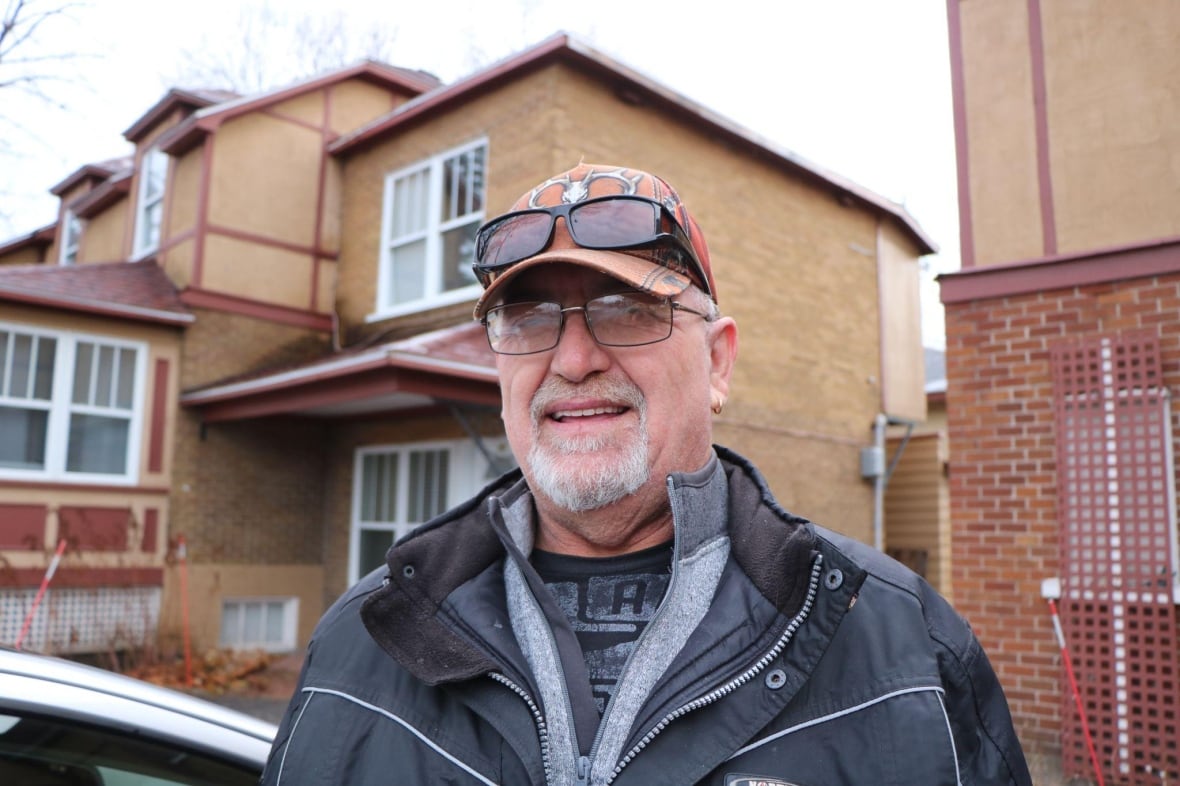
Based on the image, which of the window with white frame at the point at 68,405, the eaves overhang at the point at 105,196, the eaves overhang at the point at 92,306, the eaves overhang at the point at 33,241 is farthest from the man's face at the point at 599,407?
the eaves overhang at the point at 33,241

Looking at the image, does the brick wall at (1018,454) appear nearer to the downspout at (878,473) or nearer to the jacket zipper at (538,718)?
the jacket zipper at (538,718)

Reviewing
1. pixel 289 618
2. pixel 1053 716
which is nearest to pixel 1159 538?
pixel 1053 716

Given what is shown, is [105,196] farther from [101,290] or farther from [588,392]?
[588,392]

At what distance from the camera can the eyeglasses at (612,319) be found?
1.80 metres

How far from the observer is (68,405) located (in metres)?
9.70

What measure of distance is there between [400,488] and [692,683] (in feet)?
29.9

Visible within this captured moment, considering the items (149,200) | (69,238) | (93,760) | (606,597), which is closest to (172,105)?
(149,200)

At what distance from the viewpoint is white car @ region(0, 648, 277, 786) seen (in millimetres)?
1674

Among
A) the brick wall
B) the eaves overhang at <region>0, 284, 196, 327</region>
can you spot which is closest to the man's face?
the brick wall

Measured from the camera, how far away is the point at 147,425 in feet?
33.1

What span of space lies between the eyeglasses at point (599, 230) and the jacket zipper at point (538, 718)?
848 mm

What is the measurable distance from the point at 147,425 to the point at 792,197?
27.9ft

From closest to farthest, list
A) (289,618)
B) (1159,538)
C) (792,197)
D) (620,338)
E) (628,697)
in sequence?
(628,697)
(620,338)
(1159,538)
(289,618)
(792,197)

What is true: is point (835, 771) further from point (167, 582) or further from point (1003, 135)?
point (167, 582)
